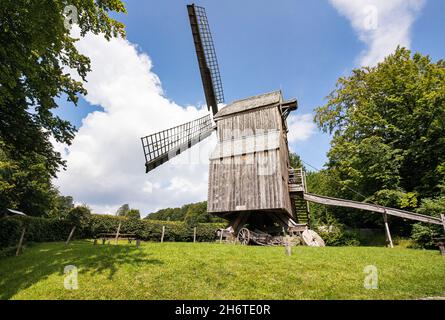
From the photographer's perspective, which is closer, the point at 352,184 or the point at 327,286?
the point at 327,286

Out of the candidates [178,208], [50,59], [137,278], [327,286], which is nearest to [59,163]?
[50,59]

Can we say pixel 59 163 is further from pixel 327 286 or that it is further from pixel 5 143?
pixel 327 286

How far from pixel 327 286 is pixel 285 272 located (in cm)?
139

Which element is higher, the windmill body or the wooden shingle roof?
the wooden shingle roof

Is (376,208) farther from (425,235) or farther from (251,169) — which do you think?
(251,169)

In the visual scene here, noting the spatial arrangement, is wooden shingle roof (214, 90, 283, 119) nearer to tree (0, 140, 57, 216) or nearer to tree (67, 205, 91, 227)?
tree (67, 205, 91, 227)

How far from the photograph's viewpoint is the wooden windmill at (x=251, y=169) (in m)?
16.3

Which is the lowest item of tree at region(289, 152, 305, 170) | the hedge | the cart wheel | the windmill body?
the cart wheel

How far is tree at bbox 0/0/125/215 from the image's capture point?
748 centimetres

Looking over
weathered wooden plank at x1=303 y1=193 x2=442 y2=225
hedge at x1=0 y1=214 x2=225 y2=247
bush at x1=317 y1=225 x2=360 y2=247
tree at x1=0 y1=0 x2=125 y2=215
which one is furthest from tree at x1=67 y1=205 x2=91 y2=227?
bush at x1=317 y1=225 x2=360 y2=247

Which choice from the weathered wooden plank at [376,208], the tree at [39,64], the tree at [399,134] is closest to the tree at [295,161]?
the tree at [399,134]

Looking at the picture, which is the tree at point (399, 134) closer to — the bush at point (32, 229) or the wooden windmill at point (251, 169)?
the wooden windmill at point (251, 169)

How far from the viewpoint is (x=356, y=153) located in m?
20.8

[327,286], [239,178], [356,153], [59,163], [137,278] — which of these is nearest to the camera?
[327,286]
